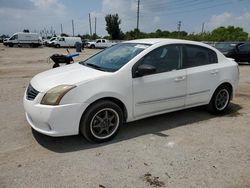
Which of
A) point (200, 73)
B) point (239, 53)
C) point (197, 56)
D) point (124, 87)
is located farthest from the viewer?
point (239, 53)

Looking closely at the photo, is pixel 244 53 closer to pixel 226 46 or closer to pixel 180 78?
pixel 226 46

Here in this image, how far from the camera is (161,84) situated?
14.6ft

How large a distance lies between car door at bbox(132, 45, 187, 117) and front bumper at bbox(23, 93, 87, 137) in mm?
996

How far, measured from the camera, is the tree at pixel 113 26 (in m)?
64.3

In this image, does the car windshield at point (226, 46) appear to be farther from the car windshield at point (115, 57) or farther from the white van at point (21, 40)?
the white van at point (21, 40)

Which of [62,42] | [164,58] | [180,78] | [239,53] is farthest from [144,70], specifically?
[62,42]

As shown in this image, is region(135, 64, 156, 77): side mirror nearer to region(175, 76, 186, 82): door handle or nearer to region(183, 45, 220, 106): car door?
region(175, 76, 186, 82): door handle

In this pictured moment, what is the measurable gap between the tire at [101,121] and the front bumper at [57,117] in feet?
0.39

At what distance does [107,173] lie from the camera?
10.6ft

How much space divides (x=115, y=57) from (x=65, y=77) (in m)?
1.03

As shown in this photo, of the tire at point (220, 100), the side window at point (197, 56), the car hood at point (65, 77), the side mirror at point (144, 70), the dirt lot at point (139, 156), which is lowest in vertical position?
the dirt lot at point (139, 156)

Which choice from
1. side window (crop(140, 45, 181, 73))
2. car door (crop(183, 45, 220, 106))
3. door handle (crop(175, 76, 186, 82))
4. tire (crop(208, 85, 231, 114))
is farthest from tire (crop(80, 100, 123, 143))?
tire (crop(208, 85, 231, 114))

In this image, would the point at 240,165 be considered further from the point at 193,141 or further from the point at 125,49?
the point at 125,49

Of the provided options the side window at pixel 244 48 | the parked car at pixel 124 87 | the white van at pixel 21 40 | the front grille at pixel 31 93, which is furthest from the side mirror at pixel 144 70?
the white van at pixel 21 40
